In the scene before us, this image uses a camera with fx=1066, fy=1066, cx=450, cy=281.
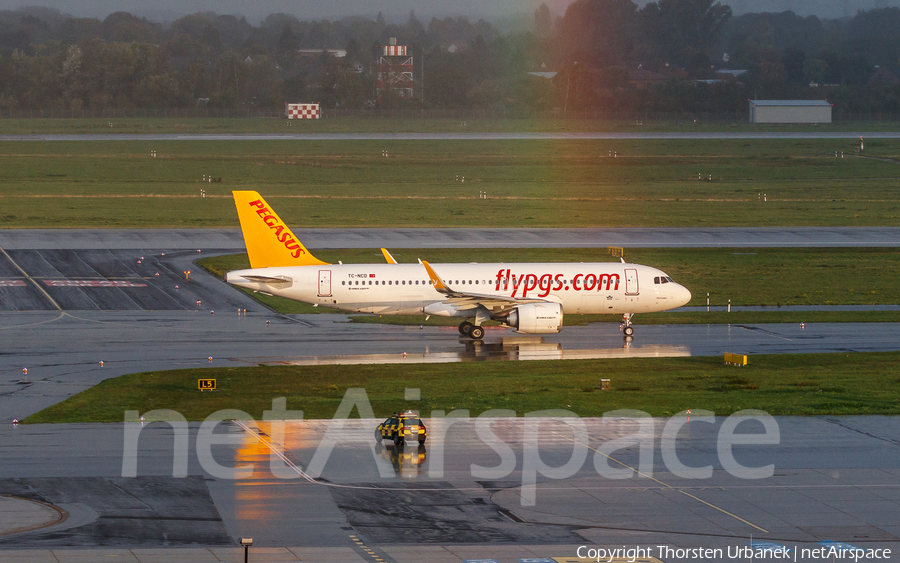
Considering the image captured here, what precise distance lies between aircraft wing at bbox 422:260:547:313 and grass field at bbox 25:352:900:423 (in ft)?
21.6

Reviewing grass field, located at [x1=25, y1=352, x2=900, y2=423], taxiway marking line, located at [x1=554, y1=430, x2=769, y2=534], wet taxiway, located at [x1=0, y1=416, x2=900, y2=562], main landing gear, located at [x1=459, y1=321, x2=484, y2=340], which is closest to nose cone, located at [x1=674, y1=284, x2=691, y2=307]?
grass field, located at [x1=25, y1=352, x2=900, y2=423]

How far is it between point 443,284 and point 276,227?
33.5 feet

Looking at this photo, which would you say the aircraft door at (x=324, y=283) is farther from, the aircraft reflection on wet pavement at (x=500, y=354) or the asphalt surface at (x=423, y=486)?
the aircraft reflection on wet pavement at (x=500, y=354)

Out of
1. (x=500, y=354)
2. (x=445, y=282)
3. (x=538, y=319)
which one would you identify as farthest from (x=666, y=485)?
(x=445, y=282)

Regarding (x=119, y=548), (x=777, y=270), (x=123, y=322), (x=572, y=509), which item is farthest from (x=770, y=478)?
(x=777, y=270)

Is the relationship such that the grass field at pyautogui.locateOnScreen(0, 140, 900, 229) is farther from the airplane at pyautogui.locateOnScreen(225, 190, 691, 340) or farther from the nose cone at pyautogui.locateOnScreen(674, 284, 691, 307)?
→ the nose cone at pyautogui.locateOnScreen(674, 284, 691, 307)

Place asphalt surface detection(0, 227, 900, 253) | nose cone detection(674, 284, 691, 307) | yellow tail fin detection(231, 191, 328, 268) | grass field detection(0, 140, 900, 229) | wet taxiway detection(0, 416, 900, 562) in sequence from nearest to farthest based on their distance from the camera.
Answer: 1. wet taxiway detection(0, 416, 900, 562)
2. yellow tail fin detection(231, 191, 328, 268)
3. nose cone detection(674, 284, 691, 307)
4. asphalt surface detection(0, 227, 900, 253)
5. grass field detection(0, 140, 900, 229)

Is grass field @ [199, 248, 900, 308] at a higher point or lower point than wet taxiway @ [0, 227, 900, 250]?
lower

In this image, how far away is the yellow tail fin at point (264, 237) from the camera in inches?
2356

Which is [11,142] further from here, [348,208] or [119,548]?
[119,548]

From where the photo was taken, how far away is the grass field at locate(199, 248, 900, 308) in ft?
226

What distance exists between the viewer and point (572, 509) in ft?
97.8

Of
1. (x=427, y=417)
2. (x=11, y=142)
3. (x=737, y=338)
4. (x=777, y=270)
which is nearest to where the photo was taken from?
(x=427, y=417)

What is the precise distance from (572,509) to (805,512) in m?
6.44
